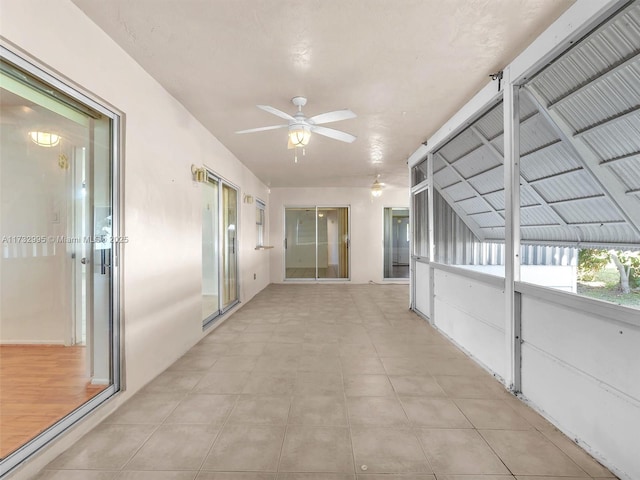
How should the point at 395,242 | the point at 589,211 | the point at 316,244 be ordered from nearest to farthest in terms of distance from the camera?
1. the point at 589,211
2. the point at 316,244
3. the point at 395,242

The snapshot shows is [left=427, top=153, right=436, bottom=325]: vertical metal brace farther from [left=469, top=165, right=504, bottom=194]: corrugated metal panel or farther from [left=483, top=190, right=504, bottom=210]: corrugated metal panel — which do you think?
[left=483, top=190, right=504, bottom=210]: corrugated metal panel

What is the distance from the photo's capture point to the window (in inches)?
272

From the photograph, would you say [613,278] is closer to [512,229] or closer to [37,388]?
[512,229]

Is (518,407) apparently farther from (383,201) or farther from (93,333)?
(383,201)

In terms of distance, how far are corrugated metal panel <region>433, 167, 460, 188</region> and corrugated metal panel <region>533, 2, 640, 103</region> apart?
1862 millimetres

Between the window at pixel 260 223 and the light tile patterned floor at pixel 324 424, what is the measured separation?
3770mm

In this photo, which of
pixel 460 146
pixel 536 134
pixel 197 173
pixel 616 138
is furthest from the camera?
pixel 460 146

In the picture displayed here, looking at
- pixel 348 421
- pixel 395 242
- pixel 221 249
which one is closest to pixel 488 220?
pixel 348 421

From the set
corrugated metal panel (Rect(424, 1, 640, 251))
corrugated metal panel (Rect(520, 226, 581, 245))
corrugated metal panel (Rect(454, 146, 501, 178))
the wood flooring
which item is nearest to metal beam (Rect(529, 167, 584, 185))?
corrugated metal panel (Rect(424, 1, 640, 251))

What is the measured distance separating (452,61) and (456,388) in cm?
259

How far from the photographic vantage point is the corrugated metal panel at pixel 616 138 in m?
2.12

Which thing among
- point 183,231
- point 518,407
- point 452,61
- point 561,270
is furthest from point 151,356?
point 561,270

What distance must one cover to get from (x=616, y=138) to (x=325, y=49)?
7.29 feet

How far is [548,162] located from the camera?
2.99 meters
